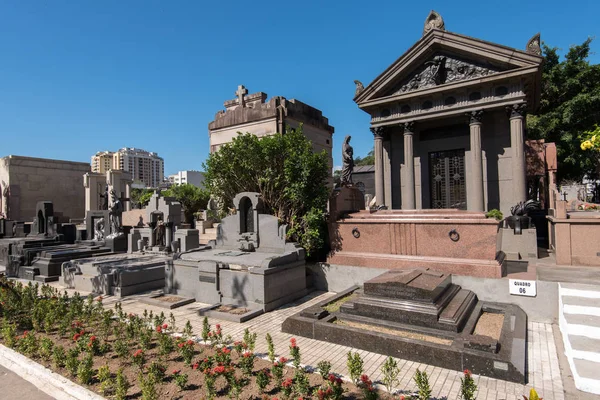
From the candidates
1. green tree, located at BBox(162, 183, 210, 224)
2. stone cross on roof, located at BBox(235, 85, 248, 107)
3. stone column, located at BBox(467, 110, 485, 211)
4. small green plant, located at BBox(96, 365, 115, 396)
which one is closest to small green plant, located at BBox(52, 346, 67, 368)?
small green plant, located at BBox(96, 365, 115, 396)

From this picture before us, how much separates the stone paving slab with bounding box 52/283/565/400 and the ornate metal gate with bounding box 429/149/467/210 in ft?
33.1

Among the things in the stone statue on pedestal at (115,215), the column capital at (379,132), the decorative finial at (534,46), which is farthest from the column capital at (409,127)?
the stone statue on pedestal at (115,215)

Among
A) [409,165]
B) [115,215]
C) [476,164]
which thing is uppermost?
[409,165]

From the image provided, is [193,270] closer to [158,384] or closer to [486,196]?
[158,384]

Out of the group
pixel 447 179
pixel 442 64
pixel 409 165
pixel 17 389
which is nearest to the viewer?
pixel 17 389

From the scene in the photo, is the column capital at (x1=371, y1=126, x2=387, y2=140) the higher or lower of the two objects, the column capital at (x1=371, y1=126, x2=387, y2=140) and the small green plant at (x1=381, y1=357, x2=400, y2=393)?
the higher

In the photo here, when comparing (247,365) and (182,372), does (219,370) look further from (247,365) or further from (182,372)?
(182,372)

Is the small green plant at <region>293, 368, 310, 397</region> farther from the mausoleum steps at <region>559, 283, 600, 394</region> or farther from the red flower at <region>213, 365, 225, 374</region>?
the mausoleum steps at <region>559, 283, 600, 394</region>

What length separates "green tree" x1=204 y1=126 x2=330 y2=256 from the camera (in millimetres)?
10633

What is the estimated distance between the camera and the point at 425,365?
17.8 feet

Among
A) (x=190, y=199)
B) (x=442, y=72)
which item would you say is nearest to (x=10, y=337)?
(x=442, y=72)

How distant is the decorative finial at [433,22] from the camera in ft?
53.3

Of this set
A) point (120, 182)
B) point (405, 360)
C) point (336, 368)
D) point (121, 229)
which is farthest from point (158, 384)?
point (120, 182)

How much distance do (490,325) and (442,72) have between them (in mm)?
13034
